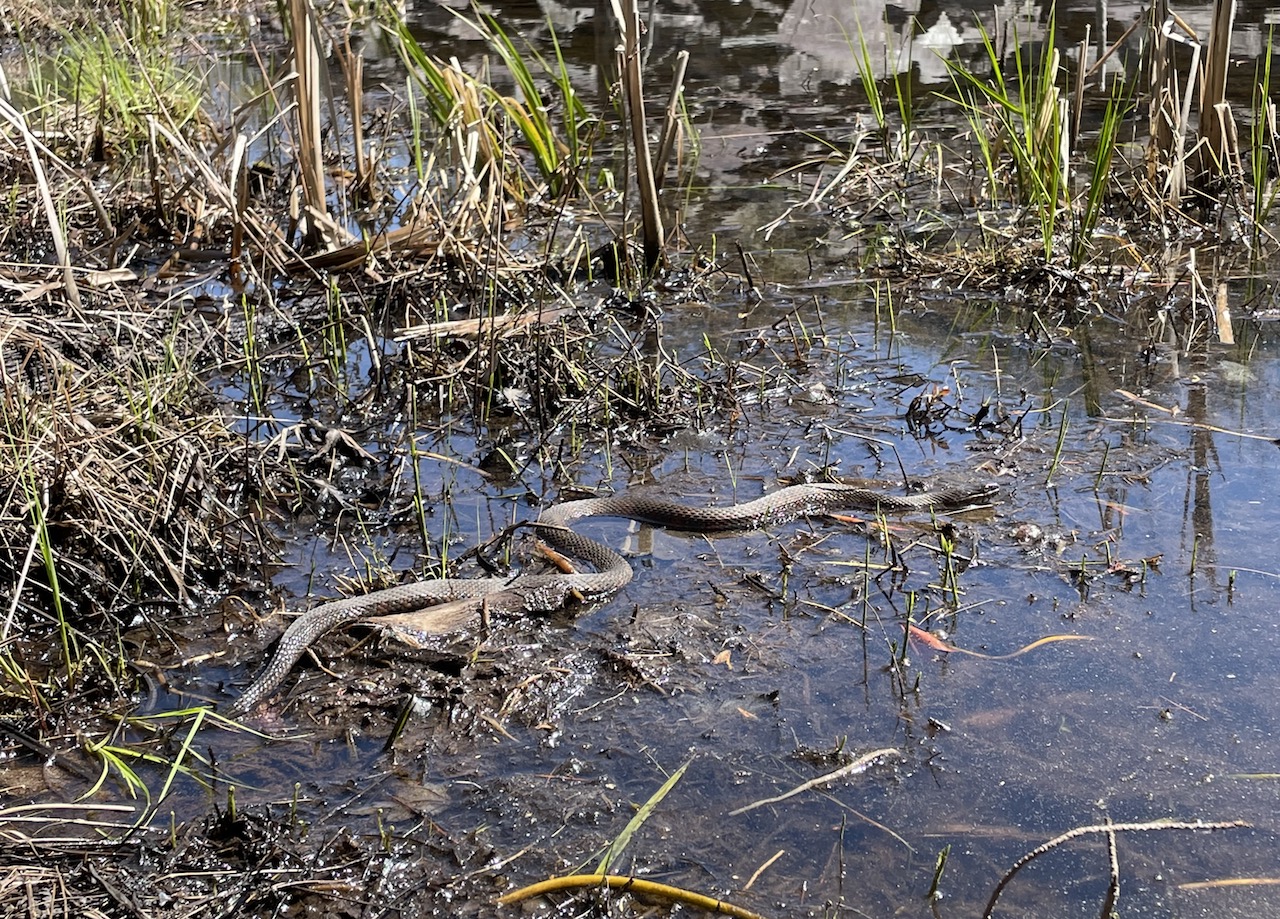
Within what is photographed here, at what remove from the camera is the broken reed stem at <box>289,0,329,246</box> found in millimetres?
6938

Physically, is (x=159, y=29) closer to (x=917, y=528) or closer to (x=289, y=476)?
(x=289, y=476)

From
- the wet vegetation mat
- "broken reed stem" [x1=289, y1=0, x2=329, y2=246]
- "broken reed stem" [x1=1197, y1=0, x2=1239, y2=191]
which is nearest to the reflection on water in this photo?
the wet vegetation mat

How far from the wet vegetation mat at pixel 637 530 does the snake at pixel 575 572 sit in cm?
2

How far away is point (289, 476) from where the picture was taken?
17.3 ft

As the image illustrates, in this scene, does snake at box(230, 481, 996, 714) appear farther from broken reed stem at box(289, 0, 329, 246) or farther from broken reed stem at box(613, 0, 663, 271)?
broken reed stem at box(289, 0, 329, 246)

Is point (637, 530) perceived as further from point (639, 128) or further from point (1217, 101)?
point (1217, 101)

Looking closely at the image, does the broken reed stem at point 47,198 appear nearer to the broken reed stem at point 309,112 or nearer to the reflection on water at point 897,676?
the reflection on water at point 897,676

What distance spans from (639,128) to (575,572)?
3.38m

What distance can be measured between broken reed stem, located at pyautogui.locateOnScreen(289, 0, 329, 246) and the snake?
3.12 meters

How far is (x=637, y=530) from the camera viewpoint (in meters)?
5.16

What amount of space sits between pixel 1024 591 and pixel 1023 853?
4.38 ft

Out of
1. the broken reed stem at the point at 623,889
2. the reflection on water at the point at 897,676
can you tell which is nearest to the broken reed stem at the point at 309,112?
the reflection on water at the point at 897,676

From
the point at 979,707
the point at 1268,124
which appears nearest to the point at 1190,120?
the point at 1268,124

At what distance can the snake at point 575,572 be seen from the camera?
13.9ft
